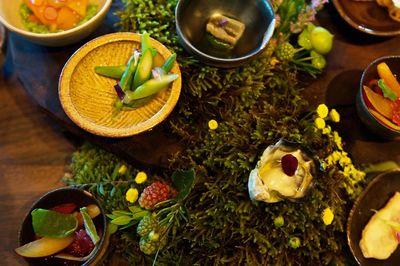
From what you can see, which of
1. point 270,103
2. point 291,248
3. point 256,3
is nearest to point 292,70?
point 270,103

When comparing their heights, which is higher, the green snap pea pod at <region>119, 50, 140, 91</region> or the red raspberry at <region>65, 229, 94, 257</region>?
the green snap pea pod at <region>119, 50, 140, 91</region>

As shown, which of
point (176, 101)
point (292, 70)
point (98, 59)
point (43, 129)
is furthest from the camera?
point (43, 129)

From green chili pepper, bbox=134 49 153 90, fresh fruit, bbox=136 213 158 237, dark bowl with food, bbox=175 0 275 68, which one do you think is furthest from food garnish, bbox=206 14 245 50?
fresh fruit, bbox=136 213 158 237

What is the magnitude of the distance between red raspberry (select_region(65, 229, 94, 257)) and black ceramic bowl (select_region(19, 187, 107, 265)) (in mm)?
43

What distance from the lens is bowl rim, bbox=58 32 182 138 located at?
5.75 feet

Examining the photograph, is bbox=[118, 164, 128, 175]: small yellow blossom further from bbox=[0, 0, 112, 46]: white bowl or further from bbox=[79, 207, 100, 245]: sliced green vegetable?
bbox=[0, 0, 112, 46]: white bowl

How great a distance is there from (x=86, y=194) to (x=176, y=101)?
1.77 feet

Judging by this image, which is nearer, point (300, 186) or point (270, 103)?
point (300, 186)

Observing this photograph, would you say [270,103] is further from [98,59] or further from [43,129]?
[43,129]

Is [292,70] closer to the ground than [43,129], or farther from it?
farther from it

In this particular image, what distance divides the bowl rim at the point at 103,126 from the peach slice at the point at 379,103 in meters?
0.83

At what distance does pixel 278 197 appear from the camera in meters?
→ 1.70

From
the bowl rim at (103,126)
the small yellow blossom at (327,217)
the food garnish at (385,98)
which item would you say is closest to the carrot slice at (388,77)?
the food garnish at (385,98)

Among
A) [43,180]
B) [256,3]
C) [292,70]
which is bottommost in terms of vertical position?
[43,180]
